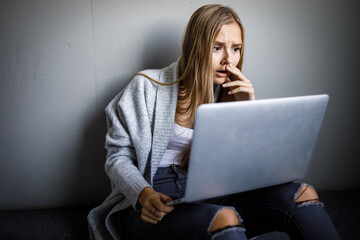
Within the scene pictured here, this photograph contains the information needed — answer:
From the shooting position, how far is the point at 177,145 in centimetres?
112

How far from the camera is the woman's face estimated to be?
1.07m

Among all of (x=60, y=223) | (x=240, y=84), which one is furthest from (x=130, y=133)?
(x=60, y=223)

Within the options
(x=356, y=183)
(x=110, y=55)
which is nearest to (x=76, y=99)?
(x=110, y=55)

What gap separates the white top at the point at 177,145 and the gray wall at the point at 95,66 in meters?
0.42

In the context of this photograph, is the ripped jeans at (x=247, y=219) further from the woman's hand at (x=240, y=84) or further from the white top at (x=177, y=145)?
the woman's hand at (x=240, y=84)

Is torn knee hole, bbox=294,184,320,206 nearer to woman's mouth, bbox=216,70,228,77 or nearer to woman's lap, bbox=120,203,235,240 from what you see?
woman's lap, bbox=120,203,235,240

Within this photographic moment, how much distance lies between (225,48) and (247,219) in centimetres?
56

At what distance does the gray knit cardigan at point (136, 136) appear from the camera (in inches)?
40.8

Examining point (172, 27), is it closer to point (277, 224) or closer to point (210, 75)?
point (210, 75)

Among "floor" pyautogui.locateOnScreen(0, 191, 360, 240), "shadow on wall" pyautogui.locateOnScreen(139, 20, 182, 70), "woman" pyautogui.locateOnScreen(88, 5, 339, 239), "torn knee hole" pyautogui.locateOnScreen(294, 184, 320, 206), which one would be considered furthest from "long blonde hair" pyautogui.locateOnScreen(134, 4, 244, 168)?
"floor" pyautogui.locateOnScreen(0, 191, 360, 240)

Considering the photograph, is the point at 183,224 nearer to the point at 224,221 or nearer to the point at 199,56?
the point at 224,221

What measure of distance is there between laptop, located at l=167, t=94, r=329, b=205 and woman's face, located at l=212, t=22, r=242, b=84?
41 cm

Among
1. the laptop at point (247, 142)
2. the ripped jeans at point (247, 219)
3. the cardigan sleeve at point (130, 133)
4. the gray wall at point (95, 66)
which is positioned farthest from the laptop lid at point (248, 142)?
the gray wall at point (95, 66)

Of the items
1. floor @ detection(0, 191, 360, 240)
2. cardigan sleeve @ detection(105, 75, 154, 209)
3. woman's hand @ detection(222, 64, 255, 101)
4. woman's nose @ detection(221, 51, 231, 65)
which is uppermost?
woman's nose @ detection(221, 51, 231, 65)
